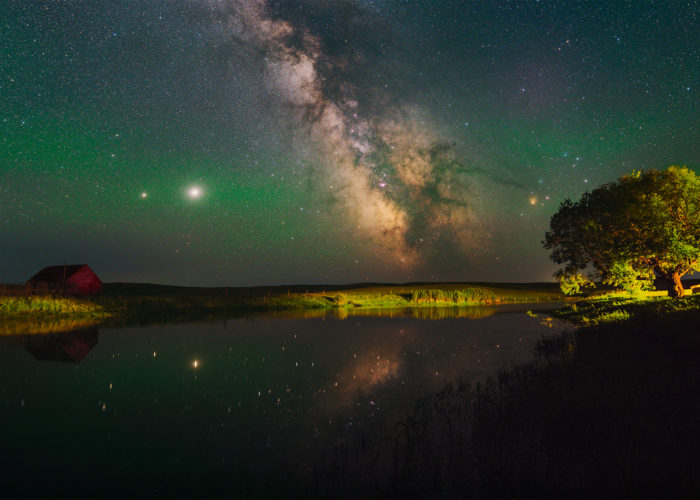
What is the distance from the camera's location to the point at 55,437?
870 centimetres

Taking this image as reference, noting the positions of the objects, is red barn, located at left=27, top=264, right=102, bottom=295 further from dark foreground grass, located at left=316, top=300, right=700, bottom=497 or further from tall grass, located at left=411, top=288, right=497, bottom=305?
dark foreground grass, located at left=316, top=300, right=700, bottom=497

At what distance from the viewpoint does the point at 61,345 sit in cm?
2075

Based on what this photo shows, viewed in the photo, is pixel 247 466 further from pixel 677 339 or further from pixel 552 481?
pixel 677 339

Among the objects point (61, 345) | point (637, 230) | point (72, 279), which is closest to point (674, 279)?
point (637, 230)

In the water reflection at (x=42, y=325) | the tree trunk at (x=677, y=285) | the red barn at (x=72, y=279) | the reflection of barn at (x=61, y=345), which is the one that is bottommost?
the reflection of barn at (x=61, y=345)

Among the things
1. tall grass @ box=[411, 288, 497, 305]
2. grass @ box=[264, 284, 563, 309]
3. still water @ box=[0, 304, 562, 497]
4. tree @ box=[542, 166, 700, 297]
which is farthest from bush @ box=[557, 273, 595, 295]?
tall grass @ box=[411, 288, 497, 305]

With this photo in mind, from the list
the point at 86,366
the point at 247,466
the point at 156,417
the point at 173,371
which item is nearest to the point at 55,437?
the point at 156,417

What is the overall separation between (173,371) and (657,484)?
15.8 metres

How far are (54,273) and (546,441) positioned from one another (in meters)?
76.6

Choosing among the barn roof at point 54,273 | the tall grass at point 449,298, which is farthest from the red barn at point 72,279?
the tall grass at point 449,298

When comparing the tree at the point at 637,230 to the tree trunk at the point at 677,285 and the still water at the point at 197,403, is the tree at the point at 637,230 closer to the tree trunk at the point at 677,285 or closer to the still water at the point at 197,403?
the tree trunk at the point at 677,285

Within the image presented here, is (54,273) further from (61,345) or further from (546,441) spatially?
(546,441)

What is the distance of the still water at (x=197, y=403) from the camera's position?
702 cm

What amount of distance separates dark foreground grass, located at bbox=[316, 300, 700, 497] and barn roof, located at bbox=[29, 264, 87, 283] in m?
69.2
